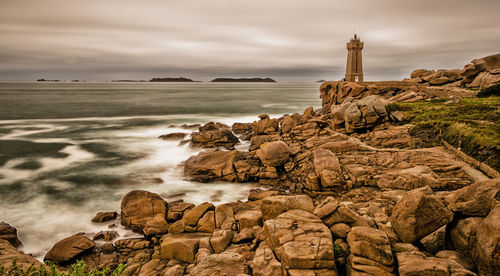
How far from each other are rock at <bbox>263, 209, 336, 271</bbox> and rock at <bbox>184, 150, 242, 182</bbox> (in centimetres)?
1080

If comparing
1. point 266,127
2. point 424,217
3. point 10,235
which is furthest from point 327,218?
point 266,127

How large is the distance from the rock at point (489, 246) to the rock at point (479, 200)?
1144 mm

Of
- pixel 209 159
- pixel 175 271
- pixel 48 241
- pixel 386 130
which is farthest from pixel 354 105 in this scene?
pixel 48 241

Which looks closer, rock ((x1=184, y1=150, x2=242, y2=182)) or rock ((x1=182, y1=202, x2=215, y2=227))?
rock ((x1=182, y1=202, x2=215, y2=227))

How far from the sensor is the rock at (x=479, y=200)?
24.5 feet

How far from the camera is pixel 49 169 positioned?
73.7 feet

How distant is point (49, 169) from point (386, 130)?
2839 centimetres

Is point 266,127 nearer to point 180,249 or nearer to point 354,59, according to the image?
point 180,249

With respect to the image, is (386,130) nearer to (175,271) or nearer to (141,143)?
(175,271)

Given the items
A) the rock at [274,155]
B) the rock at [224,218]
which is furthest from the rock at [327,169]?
the rock at [224,218]

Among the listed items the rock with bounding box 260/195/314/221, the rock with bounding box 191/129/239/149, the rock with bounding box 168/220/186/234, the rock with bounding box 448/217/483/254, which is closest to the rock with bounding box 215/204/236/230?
the rock with bounding box 168/220/186/234

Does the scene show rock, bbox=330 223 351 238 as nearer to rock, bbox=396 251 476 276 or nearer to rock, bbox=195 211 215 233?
rock, bbox=396 251 476 276

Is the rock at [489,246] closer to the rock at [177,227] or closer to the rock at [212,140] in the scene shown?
the rock at [177,227]

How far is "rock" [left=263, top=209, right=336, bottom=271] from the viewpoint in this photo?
6812mm
